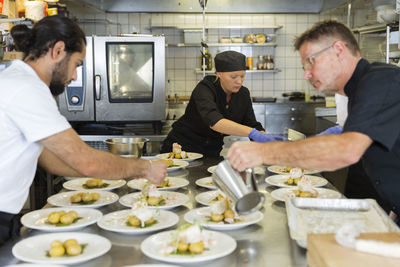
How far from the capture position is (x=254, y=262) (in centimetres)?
144

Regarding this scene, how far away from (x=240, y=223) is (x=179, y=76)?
5.62m

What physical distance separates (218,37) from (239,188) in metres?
5.78

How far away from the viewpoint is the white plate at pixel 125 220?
1664 mm

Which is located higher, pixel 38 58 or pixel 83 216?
pixel 38 58

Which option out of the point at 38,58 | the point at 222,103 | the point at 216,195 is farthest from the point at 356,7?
the point at 38,58

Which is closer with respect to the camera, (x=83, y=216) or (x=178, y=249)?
(x=178, y=249)

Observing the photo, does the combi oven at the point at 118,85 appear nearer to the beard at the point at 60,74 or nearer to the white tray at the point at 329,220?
the beard at the point at 60,74

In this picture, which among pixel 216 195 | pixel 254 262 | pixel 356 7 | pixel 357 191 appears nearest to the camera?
pixel 254 262

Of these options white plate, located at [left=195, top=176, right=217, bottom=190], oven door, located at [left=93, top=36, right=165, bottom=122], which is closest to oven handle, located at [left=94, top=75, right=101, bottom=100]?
oven door, located at [left=93, top=36, right=165, bottom=122]

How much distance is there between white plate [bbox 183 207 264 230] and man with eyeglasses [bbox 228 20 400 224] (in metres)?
0.21

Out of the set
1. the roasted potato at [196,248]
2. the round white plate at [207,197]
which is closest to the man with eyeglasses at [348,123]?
the roasted potato at [196,248]

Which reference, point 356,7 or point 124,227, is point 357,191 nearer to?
point 124,227

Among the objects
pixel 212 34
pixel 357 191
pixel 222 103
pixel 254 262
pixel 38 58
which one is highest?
pixel 212 34

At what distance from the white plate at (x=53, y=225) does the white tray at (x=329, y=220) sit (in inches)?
29.4
